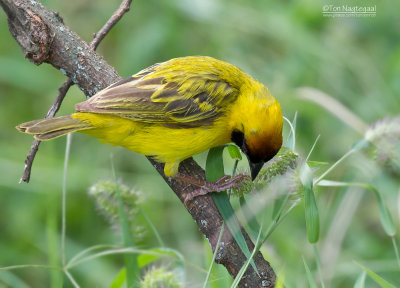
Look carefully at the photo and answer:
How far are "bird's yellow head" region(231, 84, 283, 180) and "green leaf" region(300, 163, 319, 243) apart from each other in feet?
2.31

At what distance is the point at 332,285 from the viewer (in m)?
4.36

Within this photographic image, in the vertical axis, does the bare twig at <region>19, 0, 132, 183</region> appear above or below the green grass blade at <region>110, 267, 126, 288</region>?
above

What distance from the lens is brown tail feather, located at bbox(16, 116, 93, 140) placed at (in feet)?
10.1

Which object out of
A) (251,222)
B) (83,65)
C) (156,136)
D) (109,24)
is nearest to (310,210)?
(251,222)

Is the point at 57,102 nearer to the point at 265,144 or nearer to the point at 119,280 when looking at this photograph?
the point at 119,280

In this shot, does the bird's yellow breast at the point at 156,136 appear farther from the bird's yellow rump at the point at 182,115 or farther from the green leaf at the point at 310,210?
the green leaf at the point at 310,210

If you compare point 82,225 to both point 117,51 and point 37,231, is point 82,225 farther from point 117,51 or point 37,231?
point 117,51

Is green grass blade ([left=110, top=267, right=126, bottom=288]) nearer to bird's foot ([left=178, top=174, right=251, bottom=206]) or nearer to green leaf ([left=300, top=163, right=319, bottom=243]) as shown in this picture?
bird's foot ([left=178, top=174, right=251, bottom=206])

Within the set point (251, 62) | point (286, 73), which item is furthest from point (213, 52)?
point (286, 73)

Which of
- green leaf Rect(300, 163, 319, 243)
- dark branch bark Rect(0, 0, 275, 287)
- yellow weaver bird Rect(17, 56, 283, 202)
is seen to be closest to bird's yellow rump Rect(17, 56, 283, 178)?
yellow weaver bird Rect(17, 56, 283, 202)

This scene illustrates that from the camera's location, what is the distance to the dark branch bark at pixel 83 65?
265 cm

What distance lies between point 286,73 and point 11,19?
314 cm

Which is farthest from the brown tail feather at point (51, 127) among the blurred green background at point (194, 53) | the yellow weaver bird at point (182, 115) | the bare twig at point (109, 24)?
the blurred green background at point (194, 53)

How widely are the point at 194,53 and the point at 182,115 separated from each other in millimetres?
2802
